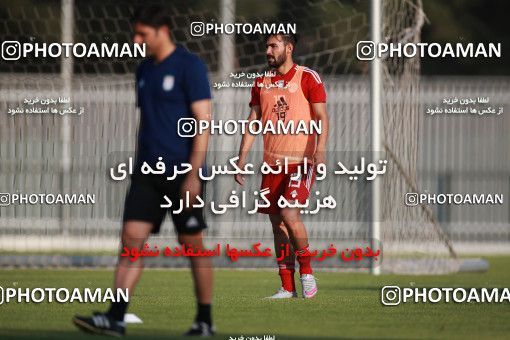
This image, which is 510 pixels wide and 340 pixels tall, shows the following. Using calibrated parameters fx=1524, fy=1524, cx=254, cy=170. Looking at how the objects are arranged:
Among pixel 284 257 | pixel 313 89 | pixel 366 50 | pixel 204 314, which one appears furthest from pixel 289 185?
pixel 366 50

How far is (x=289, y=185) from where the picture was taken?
42.0 feet

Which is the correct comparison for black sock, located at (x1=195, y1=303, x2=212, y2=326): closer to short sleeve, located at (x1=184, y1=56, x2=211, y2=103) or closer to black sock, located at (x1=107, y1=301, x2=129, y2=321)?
black sock, located at (x1=107, y1=301, x2=129, y2=321)

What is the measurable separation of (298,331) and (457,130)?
15.3 meters

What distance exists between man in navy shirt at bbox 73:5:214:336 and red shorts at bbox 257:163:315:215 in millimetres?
3345

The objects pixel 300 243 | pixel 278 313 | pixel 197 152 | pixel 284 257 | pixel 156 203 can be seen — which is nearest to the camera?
pixel 197 152

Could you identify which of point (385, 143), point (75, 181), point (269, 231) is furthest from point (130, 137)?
point (385, 143)

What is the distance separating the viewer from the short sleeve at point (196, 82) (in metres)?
9.36

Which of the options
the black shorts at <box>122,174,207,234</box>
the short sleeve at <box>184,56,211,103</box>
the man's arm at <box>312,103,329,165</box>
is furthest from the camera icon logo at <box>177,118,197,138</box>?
the man's arm at <box>312,103,329,165</box>

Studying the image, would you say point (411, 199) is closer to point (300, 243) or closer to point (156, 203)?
point (300, 243)

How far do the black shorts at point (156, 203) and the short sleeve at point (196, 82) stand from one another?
509mm

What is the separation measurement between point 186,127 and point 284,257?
11.7ft

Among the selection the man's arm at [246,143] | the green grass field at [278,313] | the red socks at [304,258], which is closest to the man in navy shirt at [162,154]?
the green grass field at [278,313]

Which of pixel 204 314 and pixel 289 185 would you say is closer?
pixel 204 314

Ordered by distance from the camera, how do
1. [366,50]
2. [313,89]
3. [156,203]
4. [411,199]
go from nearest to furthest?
[156,203]
[313,89]
[411,199]
[366,50]
